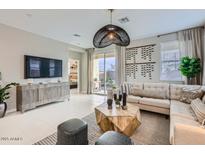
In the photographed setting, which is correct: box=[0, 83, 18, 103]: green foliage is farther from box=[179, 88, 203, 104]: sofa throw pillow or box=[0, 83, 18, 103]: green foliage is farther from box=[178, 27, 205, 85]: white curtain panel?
box=[178, 27, 205, 85]: white curtain panel

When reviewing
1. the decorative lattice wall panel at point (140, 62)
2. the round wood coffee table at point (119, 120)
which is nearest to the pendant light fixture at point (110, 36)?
the round wood coffee table at point (119, 120)

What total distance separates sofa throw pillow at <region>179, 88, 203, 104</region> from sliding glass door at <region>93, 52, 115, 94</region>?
343cm

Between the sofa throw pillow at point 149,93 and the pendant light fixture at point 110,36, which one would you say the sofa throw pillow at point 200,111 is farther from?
the pendant light fixture at point 110,36

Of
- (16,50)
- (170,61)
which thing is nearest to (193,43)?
(170,61)

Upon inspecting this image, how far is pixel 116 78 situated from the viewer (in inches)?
227

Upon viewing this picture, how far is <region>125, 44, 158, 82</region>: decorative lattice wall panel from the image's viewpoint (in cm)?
482

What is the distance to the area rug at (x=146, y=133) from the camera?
2148 mm

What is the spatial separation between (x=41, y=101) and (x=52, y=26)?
2.49 m

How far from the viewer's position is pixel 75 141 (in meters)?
1.76

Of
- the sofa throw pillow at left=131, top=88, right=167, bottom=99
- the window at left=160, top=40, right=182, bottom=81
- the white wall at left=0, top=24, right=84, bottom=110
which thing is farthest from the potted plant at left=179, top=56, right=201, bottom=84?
the white wall at left=0, top=24, right=84, bottom=110

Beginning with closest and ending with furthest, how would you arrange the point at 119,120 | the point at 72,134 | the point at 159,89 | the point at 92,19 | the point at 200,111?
the point at 72,134 → the point at 200,111 → the point at 119,120 → the point at 92,19 → the point at 159,89

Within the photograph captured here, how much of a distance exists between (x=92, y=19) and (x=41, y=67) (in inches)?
104

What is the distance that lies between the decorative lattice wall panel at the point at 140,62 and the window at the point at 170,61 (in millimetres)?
304

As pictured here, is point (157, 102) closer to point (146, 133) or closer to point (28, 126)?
point (146, 133)
